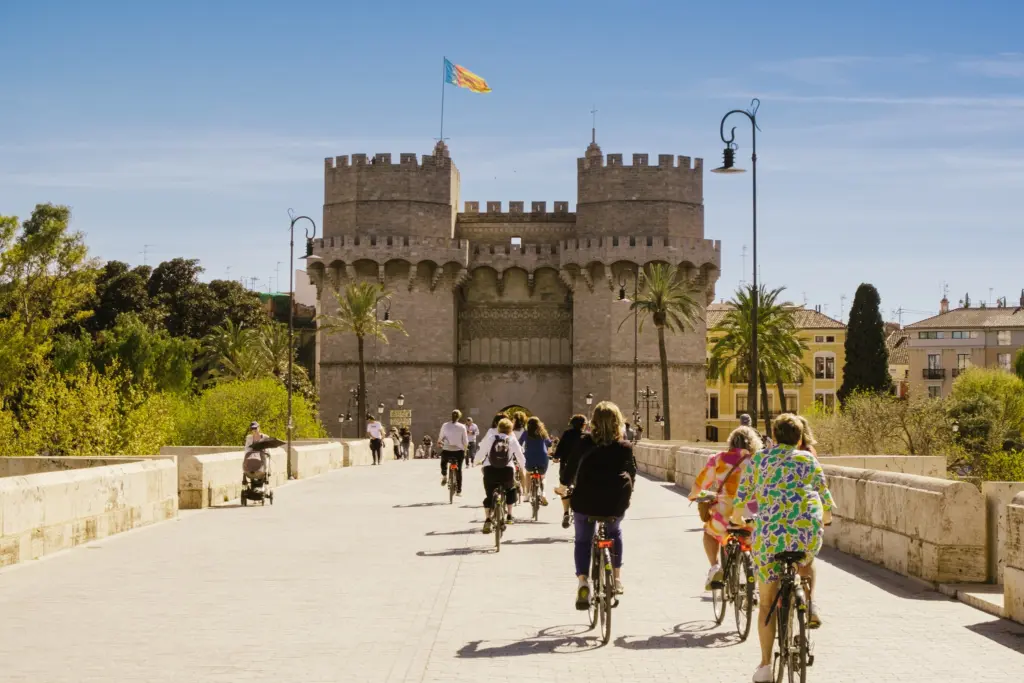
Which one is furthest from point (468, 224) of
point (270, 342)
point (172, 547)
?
point (172, 547)

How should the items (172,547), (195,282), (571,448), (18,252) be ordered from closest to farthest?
1. (571,448)
2. (172,547)
3. (18,252)
4. (195,282)

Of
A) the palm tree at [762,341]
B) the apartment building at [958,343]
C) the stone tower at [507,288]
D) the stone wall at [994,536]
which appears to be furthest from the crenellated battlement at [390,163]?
the stone wall at [994,536]

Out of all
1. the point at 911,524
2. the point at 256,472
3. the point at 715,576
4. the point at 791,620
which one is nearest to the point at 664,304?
the point at 256,472

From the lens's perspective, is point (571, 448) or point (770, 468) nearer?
point (770, 468)

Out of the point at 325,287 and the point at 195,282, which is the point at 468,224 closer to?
the point at 325,287

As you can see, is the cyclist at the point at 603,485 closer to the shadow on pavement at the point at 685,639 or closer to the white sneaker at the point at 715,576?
the shadow on pavement at the point at 685,639

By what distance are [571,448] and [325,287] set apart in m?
54.4

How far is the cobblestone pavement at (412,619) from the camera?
296 inches

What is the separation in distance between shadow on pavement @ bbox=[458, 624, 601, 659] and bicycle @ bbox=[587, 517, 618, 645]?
12 cm

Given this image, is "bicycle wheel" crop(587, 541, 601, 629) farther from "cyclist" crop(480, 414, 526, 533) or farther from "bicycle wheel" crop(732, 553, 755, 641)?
"cyclist" crop(480, 414, 526, 533)

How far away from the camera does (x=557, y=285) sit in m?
68.1

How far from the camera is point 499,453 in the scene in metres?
15.3

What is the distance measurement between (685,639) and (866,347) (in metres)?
58.7

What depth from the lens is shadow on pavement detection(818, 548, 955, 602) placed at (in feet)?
35.3
